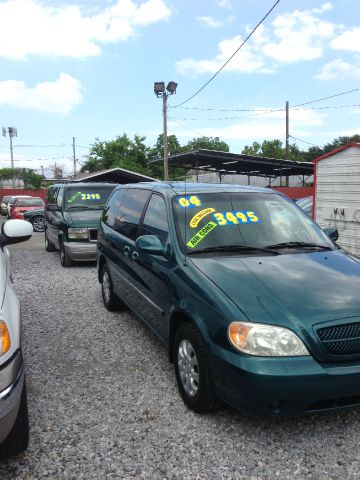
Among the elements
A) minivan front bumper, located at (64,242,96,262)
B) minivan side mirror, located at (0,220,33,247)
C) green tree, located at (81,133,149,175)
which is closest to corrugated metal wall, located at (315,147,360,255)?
minivan front bumper, located at (64,242,96,262)

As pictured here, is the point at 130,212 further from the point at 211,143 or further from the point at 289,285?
the point at 211,143

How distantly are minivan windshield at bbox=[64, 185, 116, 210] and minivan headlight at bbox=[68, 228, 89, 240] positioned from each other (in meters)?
0.74

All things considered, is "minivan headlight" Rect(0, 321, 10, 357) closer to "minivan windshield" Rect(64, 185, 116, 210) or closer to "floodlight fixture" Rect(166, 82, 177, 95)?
"minivan windshield" Rect(64, 185, 116, 210)

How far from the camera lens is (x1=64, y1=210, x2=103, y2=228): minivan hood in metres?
8.57

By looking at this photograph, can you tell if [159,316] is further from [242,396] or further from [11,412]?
[11,412]

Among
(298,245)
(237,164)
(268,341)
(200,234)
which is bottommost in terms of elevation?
(268,341)

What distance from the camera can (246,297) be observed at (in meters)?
2.74

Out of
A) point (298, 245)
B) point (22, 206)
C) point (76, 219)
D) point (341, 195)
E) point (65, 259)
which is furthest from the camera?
point (22, 206)

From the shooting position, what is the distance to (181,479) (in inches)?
95.4

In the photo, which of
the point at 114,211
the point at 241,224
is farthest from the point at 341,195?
the point at 241,224

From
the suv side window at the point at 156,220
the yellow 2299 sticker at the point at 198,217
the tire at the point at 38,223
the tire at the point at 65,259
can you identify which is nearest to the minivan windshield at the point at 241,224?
the yellow 2299 sticker at the point at 198,217

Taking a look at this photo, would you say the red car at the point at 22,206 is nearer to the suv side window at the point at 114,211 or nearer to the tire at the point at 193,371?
the suv side window at the point at 114,211

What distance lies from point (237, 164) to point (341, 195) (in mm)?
16066

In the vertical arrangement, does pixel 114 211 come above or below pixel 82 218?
above
